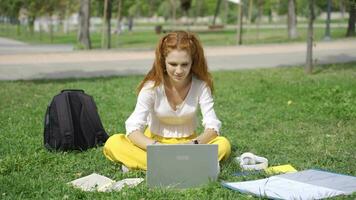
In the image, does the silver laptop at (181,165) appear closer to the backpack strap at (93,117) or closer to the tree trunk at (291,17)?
the backpack strap at (93,117)

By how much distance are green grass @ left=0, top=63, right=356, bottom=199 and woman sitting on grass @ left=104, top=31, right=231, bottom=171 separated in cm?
21

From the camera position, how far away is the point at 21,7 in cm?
3391

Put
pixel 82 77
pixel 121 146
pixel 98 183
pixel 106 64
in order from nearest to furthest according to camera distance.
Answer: pixel 98 183, pixel 121 146, pixel 82 77, pixel 106 64

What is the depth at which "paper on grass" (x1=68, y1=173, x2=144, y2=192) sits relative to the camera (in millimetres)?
3898

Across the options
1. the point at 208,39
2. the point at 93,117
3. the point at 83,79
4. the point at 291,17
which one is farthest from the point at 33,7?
the point at 93,117

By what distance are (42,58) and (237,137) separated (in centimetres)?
1162

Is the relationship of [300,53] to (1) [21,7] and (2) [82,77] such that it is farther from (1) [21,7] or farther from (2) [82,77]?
(1) [21,7]

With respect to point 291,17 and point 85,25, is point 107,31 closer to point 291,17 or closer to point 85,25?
point 85,25

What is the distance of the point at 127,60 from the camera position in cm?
1611

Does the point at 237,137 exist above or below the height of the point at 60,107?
below

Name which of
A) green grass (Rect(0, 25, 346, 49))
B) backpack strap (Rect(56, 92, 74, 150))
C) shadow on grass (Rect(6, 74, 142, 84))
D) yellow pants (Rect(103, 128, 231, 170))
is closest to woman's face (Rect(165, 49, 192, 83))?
yellow pants (Rect(103, 128, 231, 170))

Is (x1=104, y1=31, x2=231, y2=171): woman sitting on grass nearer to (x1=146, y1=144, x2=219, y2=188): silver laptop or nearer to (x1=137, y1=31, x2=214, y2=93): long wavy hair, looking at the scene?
(x1=137, y1=31, x2=214, y2=93): long wavy hair

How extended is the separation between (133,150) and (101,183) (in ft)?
1.40

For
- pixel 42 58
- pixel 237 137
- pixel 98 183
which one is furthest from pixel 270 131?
pixel 42 58
